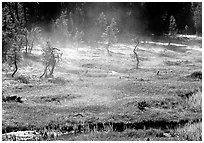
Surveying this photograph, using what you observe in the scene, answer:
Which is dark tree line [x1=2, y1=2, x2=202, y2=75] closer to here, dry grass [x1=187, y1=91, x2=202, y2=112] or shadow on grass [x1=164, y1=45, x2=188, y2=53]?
shadow on grass [x1=164, y1=45, x2=188, y2=53]

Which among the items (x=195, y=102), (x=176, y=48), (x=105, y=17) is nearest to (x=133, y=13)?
(x=105, y=17)

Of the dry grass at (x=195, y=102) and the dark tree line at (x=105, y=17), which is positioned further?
the dark tree line at (x=105, y=17)

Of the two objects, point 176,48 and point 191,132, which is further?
point 176,48

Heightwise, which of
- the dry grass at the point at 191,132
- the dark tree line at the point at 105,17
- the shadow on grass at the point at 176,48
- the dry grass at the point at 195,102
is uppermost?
the dark tree line at the point at 105,17

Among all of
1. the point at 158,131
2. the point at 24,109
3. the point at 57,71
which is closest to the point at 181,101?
the point at 158,131

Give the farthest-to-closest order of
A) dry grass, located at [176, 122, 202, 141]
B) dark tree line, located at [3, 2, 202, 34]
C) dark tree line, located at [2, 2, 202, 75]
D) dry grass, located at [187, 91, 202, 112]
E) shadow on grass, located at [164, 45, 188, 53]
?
dark tree line, located at [3, 2, 202, 34], dark tree line, located at [2, 2, 202, 75], shadow on grass, located at [164, 45, 188, 53], dry grass, located at [187, 91, 202, 112], dry grass, located at [176, 122, 202, 141]

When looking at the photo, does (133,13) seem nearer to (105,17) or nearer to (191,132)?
(105,17)

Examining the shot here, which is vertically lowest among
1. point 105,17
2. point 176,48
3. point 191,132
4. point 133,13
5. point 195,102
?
point 191,132

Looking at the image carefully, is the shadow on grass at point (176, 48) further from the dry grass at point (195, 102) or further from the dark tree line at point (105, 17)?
the dry grass at point (195, 102)

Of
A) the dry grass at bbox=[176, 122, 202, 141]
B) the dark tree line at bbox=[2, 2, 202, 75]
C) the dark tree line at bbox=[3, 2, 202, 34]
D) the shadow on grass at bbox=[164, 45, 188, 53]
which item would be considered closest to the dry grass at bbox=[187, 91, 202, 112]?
the dry grass at bbox=[176, 122, 202, 141]

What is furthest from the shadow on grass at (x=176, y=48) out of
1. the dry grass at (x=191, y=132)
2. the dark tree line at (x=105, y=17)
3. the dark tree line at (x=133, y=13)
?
the dry grass at (x=191, y=132)

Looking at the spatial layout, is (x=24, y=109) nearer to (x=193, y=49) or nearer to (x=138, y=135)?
(x=138, y=135)

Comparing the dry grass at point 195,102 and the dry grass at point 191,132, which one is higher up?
the dry grass at point 195,102

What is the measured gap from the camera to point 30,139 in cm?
2205
